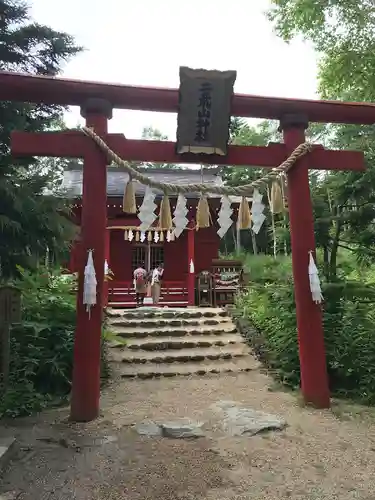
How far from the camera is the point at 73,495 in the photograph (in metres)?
3.12

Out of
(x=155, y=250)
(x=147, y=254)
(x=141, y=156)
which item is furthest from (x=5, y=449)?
(x=155, y=250)

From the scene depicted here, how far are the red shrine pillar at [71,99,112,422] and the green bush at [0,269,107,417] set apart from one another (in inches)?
36.1

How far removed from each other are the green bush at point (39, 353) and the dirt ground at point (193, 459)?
0.47 meters

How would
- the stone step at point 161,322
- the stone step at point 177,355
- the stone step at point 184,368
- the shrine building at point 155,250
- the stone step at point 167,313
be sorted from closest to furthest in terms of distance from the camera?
the stone step at point 184,368, the stone step at point 177,355, the stone step at point 161,322, the stone step at point 167,313, the shrine building at point 155,250

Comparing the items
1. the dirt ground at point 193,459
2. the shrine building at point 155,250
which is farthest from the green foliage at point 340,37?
the dirt ground at point 193,459

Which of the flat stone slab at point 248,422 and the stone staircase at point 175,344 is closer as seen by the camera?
the flat stone slab at point 248,422

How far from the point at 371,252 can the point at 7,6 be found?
7.23 metres

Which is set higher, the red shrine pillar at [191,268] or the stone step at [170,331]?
the red shrine pillar at [191,268]

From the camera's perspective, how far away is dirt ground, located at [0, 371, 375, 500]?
10.5ft

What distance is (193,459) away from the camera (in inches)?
149

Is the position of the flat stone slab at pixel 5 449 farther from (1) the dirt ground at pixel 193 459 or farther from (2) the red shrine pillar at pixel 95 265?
(2) the red shrine pillar at pixel 95 265

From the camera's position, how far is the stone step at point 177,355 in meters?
8.19

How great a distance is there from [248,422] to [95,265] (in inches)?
Result: 104

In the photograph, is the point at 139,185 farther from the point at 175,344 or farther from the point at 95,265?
the point at 95,265
